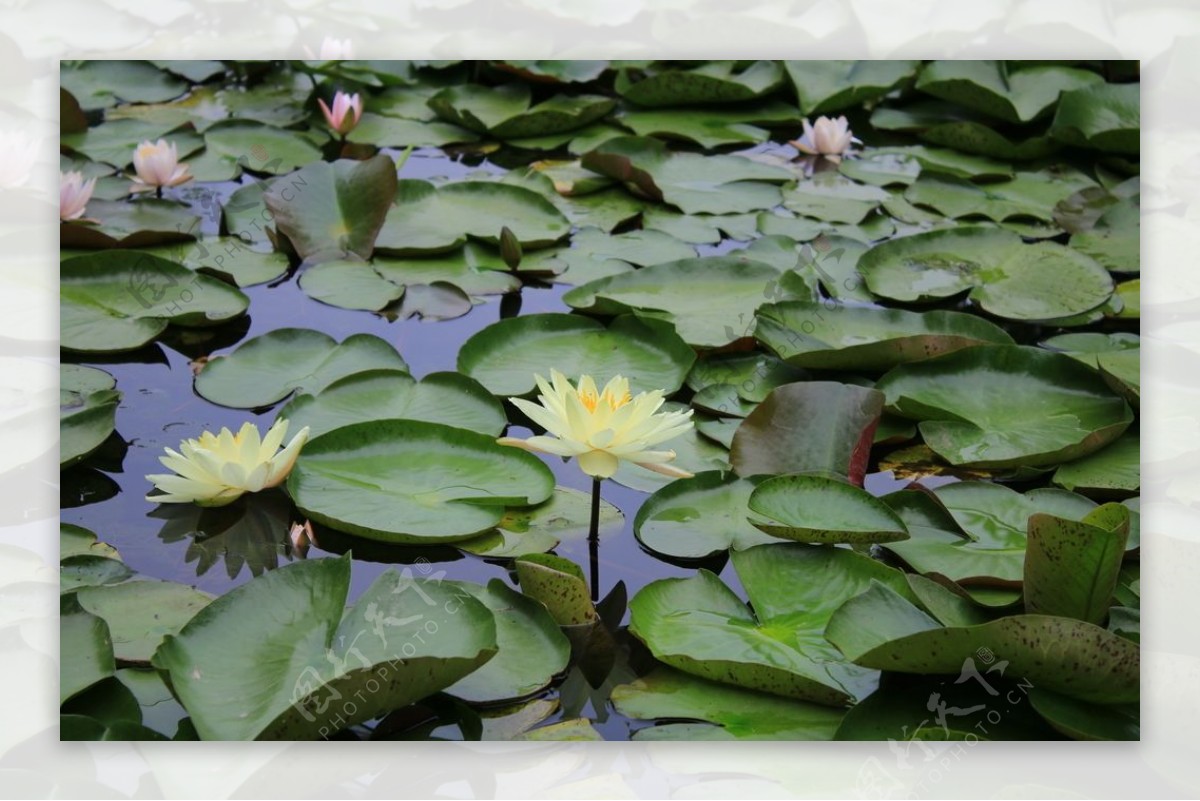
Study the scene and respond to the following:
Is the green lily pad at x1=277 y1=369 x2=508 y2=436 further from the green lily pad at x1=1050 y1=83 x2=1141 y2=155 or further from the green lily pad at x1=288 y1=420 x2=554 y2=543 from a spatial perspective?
the green lily pad at x1=1050 y1=83 x2=1141 y2=155

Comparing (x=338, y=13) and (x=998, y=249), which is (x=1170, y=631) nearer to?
(x=998, y=249)

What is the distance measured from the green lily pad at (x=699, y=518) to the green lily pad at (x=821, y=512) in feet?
0.10

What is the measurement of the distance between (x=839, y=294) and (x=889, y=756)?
A: 105 centimetres

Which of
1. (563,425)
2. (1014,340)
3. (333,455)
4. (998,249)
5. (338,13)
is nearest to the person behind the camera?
(563,425)

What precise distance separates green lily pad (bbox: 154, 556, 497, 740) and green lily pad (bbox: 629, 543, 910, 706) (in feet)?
0.70

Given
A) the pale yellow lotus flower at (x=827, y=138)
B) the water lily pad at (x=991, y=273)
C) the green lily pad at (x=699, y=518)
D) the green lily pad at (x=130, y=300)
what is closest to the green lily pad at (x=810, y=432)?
the green lily pad at (x=699, y=518)

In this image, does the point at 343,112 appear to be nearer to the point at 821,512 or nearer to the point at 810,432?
the point at 810,432

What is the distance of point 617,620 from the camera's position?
1.43 metres

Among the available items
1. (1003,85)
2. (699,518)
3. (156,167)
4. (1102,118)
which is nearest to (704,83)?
(1003,85)

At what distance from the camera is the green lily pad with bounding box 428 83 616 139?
289 cm

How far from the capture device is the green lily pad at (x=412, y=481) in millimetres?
1544

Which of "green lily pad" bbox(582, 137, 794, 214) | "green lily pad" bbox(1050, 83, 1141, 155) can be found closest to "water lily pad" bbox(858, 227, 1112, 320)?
"green lily pad" bbox(1050, 83, 1141, 155)

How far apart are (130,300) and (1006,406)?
144 cm

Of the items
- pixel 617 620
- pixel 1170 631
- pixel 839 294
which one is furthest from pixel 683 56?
pixel 1170 631
